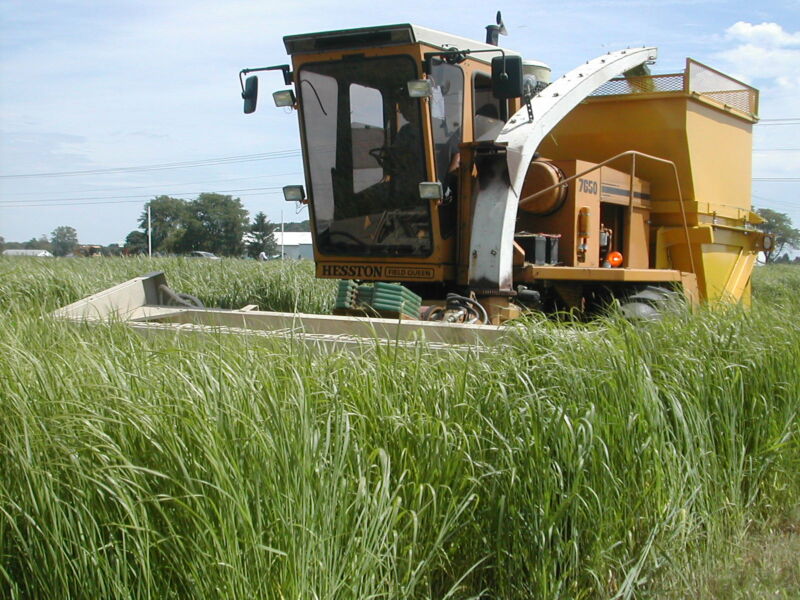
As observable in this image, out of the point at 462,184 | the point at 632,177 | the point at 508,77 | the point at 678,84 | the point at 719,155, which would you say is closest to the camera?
the point at 508,77

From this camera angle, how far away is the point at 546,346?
4.62 m

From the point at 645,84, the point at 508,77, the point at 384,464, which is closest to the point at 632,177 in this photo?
the point at 645,84

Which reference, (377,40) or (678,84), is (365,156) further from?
(678,84)

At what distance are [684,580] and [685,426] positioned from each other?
0.73 metres

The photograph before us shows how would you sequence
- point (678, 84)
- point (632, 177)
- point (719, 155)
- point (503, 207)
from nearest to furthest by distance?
point (503, 207) < point (632, 177) < point (678, 84) < point (719, 155)

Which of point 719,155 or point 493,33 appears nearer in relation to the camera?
point 493,33

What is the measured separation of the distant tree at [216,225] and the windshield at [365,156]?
65.1 m

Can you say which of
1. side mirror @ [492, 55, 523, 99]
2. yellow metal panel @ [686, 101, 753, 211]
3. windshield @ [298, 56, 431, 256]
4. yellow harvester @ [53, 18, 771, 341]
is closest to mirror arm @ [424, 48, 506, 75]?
yellow harvester @ [53, 18, 771, 341]

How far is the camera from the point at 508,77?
6.09 meters

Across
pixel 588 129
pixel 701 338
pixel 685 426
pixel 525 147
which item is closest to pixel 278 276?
pixel 588 129

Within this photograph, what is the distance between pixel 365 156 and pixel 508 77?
1386 millimetres

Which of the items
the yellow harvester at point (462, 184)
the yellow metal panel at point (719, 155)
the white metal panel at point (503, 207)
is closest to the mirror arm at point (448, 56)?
the yellow harvester at point (462, 184)

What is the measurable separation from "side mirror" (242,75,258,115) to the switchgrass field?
2.78m

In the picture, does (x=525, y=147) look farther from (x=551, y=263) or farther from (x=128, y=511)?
(x=128, y=511)
